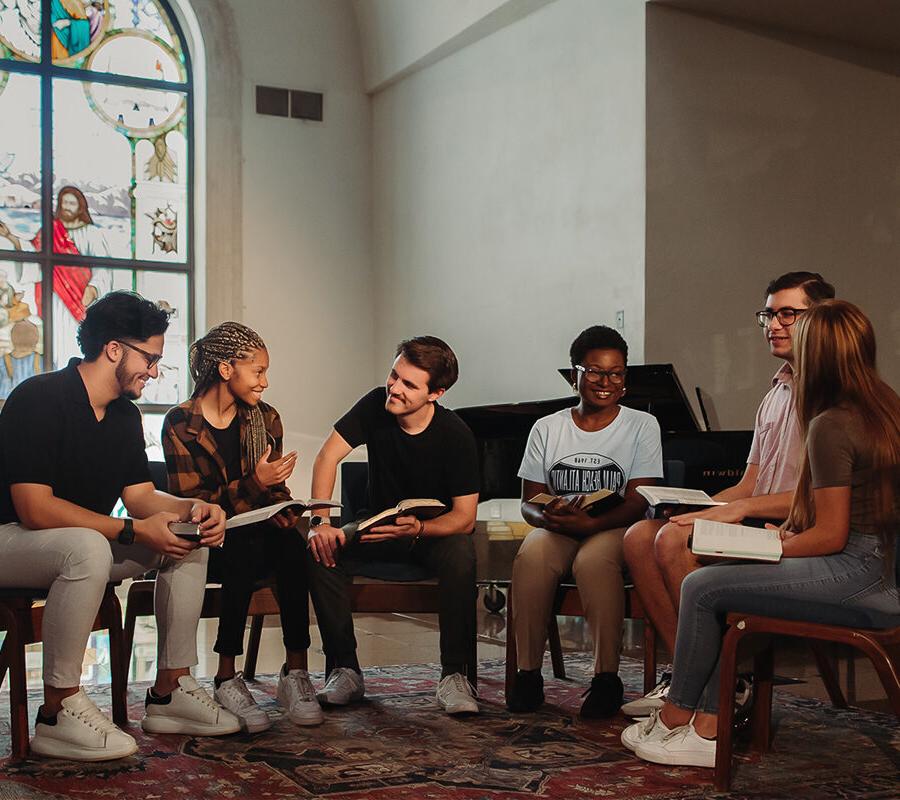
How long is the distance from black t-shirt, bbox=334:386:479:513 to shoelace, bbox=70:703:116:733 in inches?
43.8

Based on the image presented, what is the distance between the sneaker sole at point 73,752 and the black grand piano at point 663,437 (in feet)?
6.49

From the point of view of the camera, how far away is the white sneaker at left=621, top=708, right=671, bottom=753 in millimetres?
3031

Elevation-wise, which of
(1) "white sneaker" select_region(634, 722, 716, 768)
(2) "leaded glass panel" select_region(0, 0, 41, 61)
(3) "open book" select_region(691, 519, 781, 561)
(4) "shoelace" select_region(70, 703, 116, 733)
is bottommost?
(1) "white sneaker" select_region(634, 722, 716, 768)

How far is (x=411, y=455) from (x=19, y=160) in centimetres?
520

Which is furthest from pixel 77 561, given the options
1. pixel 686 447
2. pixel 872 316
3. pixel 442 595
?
pixel 872 316

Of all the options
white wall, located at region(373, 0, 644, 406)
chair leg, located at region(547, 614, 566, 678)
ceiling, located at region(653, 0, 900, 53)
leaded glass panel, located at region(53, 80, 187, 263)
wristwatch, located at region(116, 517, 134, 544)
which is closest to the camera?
wristwatch, located at region(116, 517, 134, 544)

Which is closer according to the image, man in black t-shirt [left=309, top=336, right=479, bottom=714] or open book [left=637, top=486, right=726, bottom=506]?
open book [left=637, top=486, right=726, bottom=506]

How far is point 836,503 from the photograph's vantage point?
272 cm

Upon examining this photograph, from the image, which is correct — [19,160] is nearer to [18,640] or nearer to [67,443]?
[67,443]

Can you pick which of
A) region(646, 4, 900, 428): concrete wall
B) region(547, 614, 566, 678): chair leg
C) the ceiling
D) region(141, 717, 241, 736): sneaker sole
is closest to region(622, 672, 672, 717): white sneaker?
region(547, 614, 566, 678): chair leg

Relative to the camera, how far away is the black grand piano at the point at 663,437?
16.7ft

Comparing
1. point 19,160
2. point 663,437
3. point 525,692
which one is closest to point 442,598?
point 525,692

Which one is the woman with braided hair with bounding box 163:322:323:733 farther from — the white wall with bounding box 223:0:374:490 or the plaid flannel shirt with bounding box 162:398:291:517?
the white wall with bounding box 223:0:374:490

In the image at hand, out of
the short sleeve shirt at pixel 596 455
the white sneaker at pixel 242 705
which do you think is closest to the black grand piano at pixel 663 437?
the short sleeve shirt at pixel 596 455
